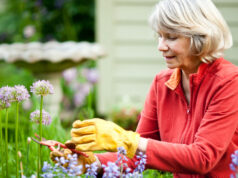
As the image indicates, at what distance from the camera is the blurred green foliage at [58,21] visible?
7252mm

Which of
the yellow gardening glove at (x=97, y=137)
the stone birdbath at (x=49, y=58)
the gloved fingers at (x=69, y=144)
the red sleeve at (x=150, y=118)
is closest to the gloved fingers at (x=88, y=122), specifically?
the yellow gardening glove at (x=97, y=137)

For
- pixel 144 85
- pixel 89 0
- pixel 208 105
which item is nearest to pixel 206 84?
pixel 208 105

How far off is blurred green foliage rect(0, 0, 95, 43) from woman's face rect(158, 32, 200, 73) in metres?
5.51

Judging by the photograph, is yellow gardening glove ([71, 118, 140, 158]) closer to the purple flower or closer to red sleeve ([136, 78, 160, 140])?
red sleeve ([136, 78, 160, 140])

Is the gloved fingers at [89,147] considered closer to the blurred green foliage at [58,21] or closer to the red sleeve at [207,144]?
the red sleeve at [207,144]

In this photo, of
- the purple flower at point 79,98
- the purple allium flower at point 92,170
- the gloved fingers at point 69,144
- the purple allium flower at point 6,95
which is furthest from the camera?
the purple flower at point 79,98

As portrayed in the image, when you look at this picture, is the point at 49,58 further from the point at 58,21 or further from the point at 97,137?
the point at 58,21

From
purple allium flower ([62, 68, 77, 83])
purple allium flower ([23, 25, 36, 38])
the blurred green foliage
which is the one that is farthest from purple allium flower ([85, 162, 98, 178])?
the blurred green foliage

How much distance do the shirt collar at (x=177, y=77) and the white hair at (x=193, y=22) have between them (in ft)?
0.17

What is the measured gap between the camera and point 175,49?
1760mm

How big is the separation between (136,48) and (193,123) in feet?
11.5

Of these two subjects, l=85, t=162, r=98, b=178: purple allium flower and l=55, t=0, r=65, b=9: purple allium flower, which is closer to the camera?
l=85, t=162, r=98, b=178: purple allium flower

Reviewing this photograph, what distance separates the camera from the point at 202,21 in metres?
1.74

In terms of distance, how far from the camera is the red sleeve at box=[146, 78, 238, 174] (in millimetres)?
1615
